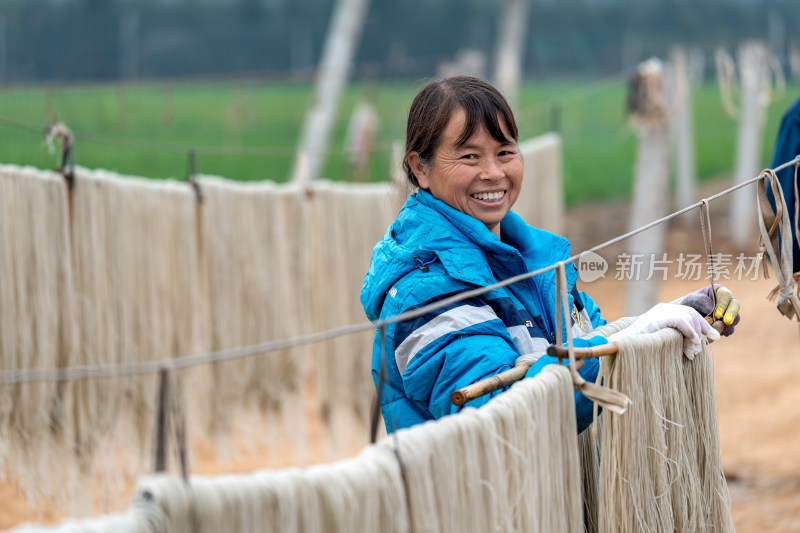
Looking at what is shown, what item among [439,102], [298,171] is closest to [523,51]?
[298,171]

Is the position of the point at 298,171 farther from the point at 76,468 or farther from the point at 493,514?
the point at 493,514

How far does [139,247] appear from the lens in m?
4.17

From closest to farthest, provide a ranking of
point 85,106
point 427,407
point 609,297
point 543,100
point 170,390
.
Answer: point 170,390 < point 427,407 < point 609,297 < point 85,106 < point 543,100

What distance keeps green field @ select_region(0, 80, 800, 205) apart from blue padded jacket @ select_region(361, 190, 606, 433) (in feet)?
34.1

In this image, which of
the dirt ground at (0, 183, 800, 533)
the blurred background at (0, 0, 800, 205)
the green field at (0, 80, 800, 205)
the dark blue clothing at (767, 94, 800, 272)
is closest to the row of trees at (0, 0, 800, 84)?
the blurred background at (0, 0, 800, 205)

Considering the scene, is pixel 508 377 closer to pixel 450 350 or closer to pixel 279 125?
pixel 450 350

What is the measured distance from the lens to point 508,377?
5.69 ft

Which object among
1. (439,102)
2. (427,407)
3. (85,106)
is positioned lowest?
(427,407)

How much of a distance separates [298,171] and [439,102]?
321cm

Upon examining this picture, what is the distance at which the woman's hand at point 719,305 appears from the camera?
1.93 metres

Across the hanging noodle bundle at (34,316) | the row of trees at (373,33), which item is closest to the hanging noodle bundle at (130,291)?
the hanging noodle bundle at (34,316)

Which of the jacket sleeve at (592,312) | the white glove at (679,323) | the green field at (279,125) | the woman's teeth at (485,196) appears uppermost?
the green field at (279,125)

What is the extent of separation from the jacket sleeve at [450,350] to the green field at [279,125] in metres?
10.6

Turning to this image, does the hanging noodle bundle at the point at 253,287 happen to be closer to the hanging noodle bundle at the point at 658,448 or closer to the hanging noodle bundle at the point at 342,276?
the hanging noodle bundle at the point at 342,276
